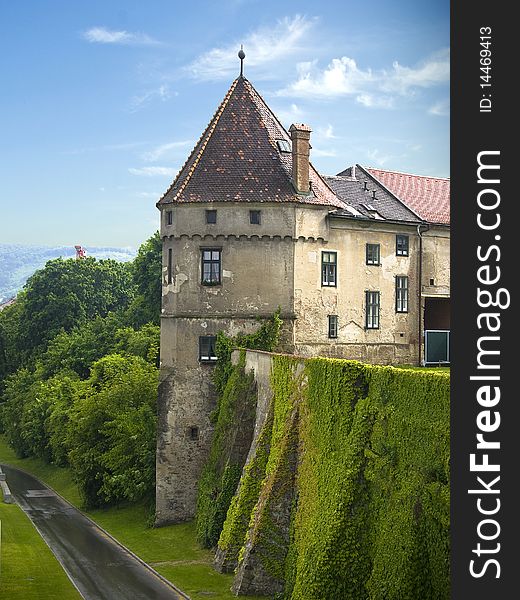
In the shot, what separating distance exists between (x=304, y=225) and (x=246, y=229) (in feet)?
9.14

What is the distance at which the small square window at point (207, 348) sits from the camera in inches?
1676

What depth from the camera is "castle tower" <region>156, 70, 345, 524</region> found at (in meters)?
42.3

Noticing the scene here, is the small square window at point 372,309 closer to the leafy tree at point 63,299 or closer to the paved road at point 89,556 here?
the paved road at point 89,556

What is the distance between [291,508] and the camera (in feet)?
104

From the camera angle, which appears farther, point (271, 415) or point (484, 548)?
point (271, 415)

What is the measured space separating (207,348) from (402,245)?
11.8m

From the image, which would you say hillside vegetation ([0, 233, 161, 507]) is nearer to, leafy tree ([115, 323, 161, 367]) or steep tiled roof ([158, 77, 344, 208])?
leafy tree ([115, 323, 161, 367])

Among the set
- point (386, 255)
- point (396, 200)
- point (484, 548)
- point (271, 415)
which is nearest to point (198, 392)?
point (271, 415)

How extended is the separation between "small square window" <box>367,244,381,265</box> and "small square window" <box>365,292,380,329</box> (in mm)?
1570

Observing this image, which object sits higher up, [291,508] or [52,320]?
[52,320]

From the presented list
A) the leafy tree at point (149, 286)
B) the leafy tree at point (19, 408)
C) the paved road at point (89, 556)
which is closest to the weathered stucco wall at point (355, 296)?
the paved road at point (89, 556)

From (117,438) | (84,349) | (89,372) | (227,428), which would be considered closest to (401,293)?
(227,428)

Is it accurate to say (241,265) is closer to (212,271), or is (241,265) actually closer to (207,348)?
(212,271)

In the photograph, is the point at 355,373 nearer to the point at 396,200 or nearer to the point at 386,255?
the point at 386,255
